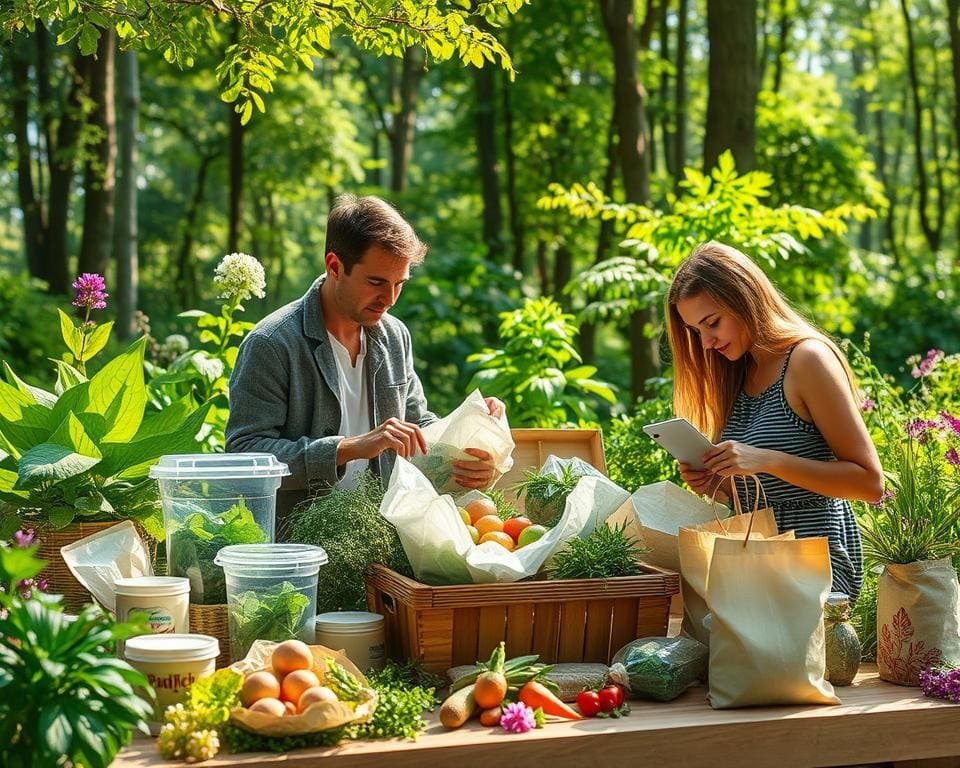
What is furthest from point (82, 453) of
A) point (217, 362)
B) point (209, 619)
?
point (217, 362)

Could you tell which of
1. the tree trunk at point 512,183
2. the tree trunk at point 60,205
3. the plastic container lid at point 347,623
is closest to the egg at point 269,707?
the plastic container lid at point 347,623

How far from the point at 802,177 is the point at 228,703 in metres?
8.84

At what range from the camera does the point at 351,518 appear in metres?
2.57

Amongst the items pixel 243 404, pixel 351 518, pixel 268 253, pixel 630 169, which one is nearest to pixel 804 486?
pixel 351 518

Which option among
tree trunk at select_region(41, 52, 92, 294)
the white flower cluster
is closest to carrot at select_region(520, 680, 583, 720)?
the white flower cluster

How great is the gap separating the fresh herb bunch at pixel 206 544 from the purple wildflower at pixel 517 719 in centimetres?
69

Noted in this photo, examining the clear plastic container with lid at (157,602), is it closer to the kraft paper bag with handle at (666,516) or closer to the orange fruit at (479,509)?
the orange fruit at (479,509)

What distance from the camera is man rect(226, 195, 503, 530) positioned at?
9.51 ft

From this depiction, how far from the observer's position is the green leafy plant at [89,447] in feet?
8.38

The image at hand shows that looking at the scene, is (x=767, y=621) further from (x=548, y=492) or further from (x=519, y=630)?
(x=548, y=492)

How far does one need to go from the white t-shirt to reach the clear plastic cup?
2.79 feet

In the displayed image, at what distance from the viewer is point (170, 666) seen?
2.06 m

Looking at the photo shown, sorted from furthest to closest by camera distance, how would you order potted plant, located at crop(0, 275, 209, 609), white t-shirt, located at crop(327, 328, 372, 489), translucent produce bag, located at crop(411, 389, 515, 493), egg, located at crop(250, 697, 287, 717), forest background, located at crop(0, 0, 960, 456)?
forest background, located at crop(0, 0, 960, 456) < white t-shirt, located at crop(327, 328, 372, 489) < translucent produce bag, located at crop(411, 389, 515, 493) < potted plant, located at crop(0, 275, 209, 609) < egg, located at crop(250, 697, 287, 717)

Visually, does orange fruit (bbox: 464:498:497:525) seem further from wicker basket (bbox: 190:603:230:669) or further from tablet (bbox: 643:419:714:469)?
wicker basket (bbox: 190:603:230:669)
